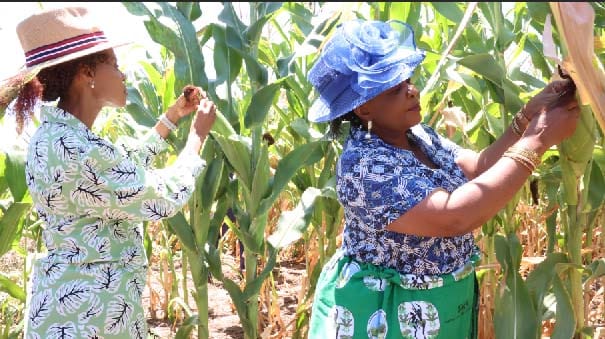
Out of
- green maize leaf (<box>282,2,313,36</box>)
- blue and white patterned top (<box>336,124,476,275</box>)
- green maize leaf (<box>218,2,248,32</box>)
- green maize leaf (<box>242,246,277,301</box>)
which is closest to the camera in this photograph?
blue and white patterned top (<box>336,124,476,275</box>)

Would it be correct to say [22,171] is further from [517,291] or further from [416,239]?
[517,291]

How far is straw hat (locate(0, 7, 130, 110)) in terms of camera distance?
5.32 feet

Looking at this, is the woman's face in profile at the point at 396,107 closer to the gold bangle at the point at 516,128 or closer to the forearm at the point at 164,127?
the gold bangle at the point at 516,128

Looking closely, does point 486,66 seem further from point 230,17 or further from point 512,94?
point 230,17

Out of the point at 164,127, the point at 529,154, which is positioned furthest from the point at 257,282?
the point at 529,154

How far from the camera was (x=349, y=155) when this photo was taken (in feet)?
4.79

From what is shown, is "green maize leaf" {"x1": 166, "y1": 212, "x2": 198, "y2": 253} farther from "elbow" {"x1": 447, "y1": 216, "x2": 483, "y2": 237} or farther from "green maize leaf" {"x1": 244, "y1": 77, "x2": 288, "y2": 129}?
"elbow" {"x1": 447, "y1": 216, "x2": 483, "y2": 237}

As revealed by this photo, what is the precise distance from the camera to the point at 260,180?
212cm

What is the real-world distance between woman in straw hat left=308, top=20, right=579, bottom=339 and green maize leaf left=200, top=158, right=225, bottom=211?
58cm

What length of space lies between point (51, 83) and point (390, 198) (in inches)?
34.0

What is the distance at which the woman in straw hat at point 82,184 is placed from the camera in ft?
5.13

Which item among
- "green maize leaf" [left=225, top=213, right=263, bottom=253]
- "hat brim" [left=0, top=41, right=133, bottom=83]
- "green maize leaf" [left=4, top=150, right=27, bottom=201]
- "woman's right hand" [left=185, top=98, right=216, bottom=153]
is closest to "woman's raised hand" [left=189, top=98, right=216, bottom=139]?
"woman's right hand" [left=185, top=98, right=216, bottom=153]

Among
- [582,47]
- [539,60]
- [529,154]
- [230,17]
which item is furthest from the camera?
[230,17]

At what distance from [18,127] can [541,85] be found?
1.37 meters
